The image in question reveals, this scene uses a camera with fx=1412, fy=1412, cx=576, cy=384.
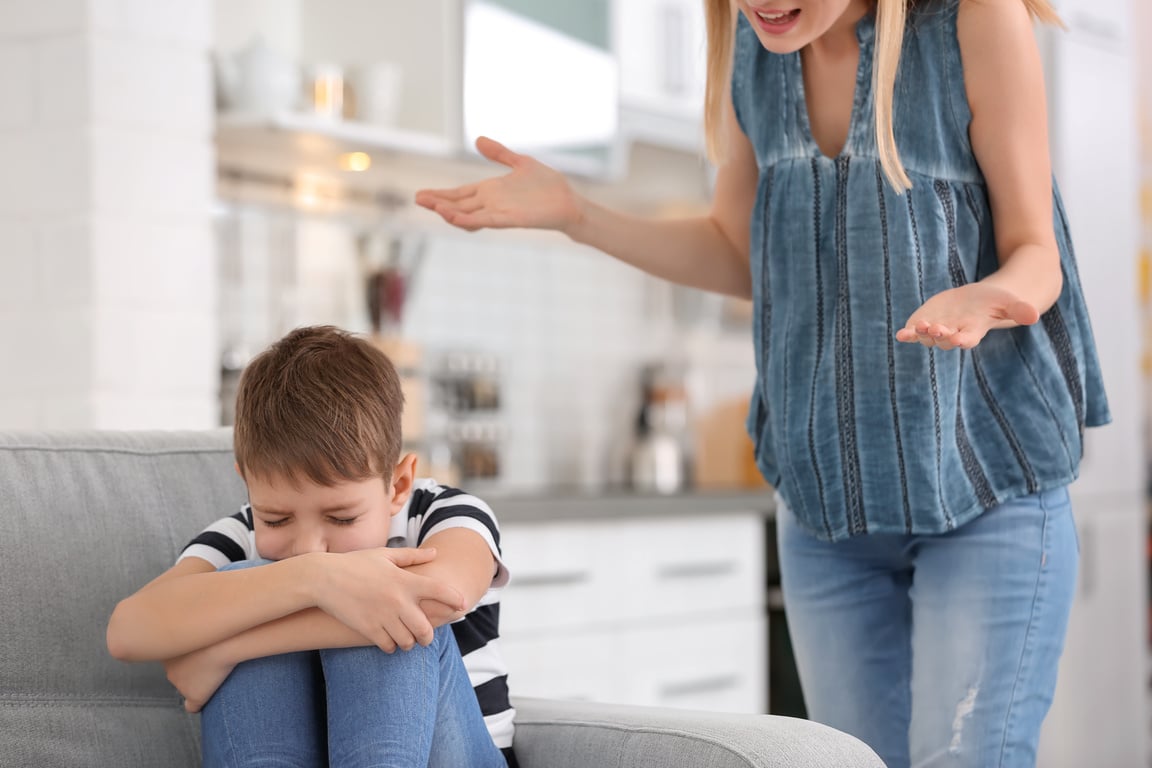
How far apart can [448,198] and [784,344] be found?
1.31 ft

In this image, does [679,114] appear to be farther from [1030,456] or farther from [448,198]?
[1030,456]

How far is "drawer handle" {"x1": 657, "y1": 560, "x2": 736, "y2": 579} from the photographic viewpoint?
3.10 metres

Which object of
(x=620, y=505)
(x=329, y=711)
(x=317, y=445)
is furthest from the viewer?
(x=620, y=505)

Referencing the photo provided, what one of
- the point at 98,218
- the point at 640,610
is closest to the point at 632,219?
the point at 98,218

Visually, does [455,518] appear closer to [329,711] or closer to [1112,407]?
[329,711]

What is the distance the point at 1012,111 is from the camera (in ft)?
4.34

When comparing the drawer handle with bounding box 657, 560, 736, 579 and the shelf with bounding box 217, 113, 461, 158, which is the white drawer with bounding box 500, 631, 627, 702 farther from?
the shelf with bounding box 217, 113, 461, 158

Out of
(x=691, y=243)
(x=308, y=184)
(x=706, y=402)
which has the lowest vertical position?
(x=706, y=402)

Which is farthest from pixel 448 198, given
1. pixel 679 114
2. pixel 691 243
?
pixel 679 114

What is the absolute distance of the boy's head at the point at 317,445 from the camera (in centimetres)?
125

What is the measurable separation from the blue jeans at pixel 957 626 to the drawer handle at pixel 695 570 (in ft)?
5.35

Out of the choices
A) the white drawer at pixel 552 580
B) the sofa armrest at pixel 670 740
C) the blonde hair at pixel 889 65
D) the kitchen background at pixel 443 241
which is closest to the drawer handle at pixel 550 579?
the white drawer at pixel 552 580

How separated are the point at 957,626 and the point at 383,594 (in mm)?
553

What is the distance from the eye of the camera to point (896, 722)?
147 centimetres
